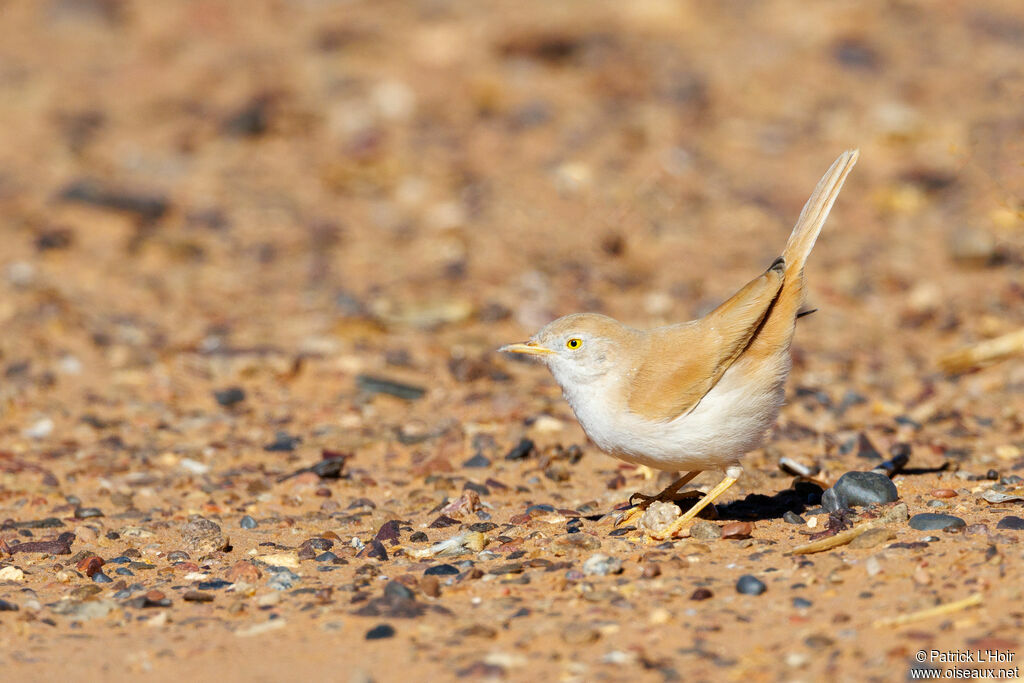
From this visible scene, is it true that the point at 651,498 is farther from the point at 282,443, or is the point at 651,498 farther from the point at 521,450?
the point at 282,443

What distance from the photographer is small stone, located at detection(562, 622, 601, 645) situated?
4.43 meters


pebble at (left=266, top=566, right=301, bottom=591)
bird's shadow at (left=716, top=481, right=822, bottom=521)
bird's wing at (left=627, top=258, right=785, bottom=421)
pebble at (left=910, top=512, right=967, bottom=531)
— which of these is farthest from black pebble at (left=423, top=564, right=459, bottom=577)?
pebble at (left=910, top=512, right=967, bottom=531)

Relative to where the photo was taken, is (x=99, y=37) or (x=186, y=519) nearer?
(x=186, y=519)

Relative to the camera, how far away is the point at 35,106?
1351 centimetres

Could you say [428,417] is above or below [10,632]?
above

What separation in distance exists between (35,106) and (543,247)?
22.9 feet

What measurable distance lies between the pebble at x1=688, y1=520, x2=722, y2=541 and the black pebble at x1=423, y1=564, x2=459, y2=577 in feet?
4.03

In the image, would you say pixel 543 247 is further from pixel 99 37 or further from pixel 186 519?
pixel 99 37

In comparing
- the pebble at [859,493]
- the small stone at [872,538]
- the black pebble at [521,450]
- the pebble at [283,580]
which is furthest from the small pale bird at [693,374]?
the pebble at [283,580]

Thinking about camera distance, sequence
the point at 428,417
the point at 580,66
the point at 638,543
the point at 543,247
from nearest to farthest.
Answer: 1. the point at 638,543
2. the point at 428,417
3. the point at 543,247
4. the point at 580,66

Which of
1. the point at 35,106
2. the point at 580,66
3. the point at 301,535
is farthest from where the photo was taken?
the point at 580,66

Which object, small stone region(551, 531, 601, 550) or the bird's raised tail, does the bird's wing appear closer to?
the bird's raised tail

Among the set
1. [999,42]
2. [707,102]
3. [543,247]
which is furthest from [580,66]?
[999,42]

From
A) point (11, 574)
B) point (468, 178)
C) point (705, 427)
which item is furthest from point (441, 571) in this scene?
point (468, 178)
